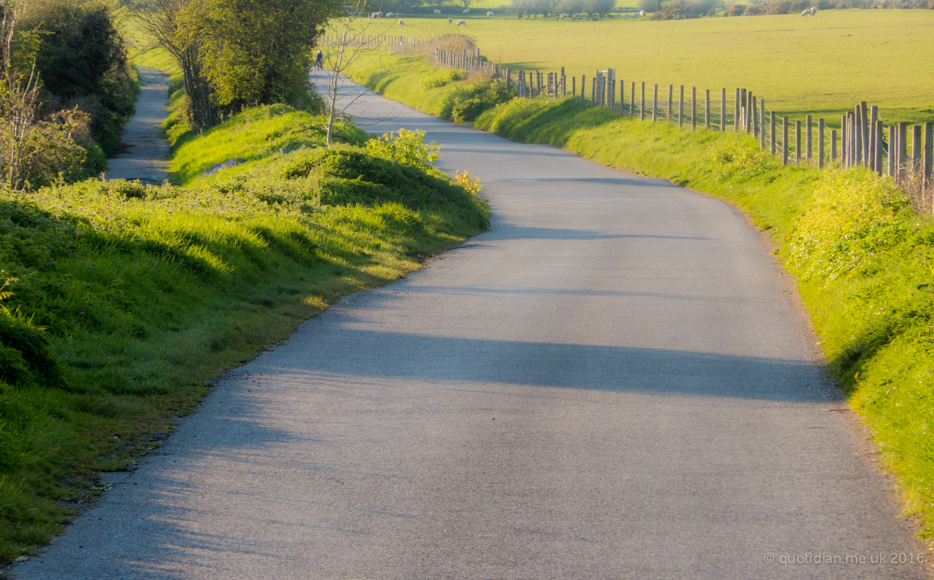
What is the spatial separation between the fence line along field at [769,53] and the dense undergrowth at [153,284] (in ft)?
36.0

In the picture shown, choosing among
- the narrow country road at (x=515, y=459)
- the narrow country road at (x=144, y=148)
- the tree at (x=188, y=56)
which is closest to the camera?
the narrow country road at (x=515, y=459)

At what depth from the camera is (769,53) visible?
72688mm

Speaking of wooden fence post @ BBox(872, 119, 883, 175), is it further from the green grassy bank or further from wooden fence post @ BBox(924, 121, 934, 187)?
wooden fence post @ BBox(924, 121, 934, 187)

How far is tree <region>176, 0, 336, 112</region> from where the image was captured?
1167 inches

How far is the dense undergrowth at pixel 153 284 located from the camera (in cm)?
591

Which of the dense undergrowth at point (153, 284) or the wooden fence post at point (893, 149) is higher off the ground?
the wooden fence post at point (893, 149)

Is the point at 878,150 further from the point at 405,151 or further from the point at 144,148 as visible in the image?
the point at 144,148

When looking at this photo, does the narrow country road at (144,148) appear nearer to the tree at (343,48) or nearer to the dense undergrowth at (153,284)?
the tree at (343,48)

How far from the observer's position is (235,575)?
14.7 feet

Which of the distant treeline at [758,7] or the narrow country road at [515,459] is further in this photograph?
the distant treeline at [758,7]

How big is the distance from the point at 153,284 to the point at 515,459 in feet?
16.7

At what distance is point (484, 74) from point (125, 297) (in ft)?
137

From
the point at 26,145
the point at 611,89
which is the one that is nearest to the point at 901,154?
the point at 26,145

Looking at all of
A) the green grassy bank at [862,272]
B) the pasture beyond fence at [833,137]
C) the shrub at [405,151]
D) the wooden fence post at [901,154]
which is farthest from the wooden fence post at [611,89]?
the wooden fence post at [901,154]
